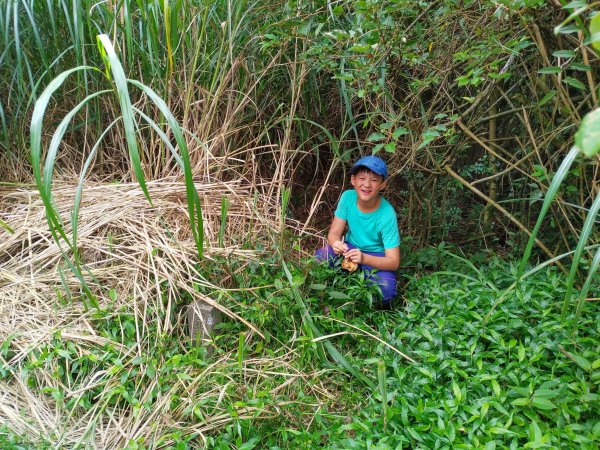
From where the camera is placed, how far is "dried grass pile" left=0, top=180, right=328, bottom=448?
1.52 metres

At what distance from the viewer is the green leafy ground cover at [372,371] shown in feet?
4.54

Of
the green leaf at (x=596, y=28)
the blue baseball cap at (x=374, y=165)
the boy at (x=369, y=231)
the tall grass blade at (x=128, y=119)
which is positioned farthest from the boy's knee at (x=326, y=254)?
the green leaf at (x=596, y=28)

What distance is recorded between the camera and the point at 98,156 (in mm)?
2602

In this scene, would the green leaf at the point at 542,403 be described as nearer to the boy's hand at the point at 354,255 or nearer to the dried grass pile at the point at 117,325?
the dried grass pile at the point at 117,325

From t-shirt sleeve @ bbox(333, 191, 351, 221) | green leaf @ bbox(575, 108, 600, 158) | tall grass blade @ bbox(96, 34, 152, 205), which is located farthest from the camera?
t-shirt sleeve @ bbox(333, 191, 351, 221)

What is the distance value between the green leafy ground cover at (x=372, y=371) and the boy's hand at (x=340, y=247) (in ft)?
0.67

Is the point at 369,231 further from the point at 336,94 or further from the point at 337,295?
the point at 336,94

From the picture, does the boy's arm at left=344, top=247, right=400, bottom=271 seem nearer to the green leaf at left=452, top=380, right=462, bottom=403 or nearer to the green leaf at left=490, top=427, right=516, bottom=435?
the green leaf at left=452, top=380, right=462, bottom=403

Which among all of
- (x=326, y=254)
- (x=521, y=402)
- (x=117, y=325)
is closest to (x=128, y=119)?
(x=117, y=325)

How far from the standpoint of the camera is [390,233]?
2.32 metres

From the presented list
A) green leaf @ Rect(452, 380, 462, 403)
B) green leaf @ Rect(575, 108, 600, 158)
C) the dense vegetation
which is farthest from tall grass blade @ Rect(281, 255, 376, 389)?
green leaf @ Rect(575, 108, 600, 158)

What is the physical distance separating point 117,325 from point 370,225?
3.81 ft

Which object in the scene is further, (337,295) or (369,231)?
(369,231)

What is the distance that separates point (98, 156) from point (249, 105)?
2.60 ft
